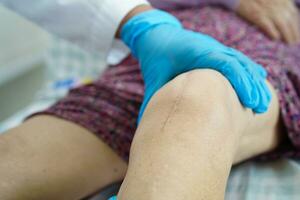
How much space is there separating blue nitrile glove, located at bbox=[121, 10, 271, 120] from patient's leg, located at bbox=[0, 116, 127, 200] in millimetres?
146

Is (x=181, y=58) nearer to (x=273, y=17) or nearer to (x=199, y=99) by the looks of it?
(x=199, y=99)

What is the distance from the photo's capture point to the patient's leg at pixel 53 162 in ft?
1.84

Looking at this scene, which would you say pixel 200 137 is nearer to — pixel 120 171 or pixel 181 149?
pixel 181 149

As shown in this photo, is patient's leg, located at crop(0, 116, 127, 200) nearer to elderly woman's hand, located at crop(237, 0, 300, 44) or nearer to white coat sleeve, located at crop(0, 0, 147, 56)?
white coat sleeve, located at crop(0, 0, 147, 56)

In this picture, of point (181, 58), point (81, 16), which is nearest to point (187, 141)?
point (181, 58)

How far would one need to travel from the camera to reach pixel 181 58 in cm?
56

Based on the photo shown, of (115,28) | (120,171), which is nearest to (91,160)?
(120,171)

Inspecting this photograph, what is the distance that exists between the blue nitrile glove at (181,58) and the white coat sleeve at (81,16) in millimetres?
62

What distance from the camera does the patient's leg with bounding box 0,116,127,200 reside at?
1.84 ft

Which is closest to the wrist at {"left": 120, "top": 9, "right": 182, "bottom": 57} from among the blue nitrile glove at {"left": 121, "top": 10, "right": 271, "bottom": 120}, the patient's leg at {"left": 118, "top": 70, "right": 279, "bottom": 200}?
the blue nitrile glove at {"left": 121, "top": 10, "right": 271, "bottom": 120}

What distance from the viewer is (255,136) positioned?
0.61 m

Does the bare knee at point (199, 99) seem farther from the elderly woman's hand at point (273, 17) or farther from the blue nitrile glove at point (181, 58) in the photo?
the elderly woman's hand at point (273, 17)

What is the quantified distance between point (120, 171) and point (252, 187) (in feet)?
0.76

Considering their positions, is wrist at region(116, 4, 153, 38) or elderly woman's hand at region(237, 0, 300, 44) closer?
wrist at region(116, 4, 153, 38)
